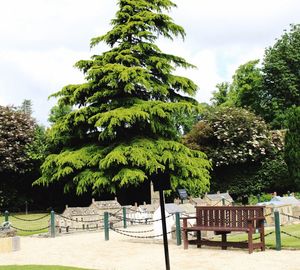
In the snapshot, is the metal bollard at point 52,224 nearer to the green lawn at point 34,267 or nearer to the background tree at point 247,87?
the green lawn at point 34,267

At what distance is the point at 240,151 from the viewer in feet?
113

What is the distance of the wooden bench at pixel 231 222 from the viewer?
12.5 m

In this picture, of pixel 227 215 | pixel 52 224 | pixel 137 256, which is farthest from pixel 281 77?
pixel 137 256

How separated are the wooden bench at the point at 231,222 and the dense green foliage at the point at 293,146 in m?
18.6

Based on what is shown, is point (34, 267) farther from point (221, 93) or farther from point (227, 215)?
point (221, 93)

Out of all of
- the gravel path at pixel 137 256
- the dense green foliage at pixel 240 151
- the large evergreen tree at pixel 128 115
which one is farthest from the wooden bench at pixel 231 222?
the dense green foliage at pixel 240 151

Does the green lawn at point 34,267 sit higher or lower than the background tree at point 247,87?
lower

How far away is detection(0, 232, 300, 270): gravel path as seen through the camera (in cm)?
1088

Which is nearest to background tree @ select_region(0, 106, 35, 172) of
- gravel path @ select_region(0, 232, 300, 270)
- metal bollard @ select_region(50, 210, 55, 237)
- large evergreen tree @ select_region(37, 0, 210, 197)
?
large evergreen tree @ select_region(37, 0, 210, 197)

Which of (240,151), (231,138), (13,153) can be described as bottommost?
(240,151)

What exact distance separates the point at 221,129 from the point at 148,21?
901cm

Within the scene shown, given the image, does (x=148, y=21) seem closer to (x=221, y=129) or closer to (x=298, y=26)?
(x=221, y=129)

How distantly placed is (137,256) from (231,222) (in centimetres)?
247

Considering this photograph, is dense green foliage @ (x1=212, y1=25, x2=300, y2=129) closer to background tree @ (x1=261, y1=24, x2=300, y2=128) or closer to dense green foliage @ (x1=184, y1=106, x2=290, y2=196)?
background tree @ (x1=261, y1=24, x2=300, y2=128)
